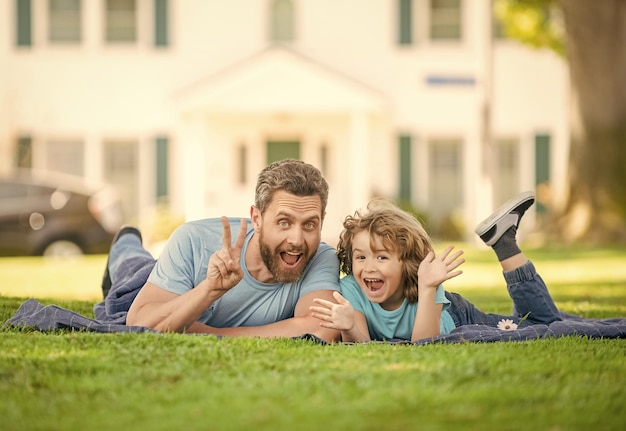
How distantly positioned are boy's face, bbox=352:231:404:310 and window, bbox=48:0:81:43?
56.3 ft

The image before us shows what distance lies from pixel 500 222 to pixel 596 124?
12.7m

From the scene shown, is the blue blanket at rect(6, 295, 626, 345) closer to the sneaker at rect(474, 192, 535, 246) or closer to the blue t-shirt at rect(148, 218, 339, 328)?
the blue t-shirt at rect(148, 218, 339, 328)

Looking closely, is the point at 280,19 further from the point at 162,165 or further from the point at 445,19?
the point at 162,165

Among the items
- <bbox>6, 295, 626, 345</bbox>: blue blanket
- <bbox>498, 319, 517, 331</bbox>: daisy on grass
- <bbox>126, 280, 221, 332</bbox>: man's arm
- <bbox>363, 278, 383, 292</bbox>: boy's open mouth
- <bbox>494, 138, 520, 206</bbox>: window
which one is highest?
<bbox>494, 138, 520, 206</bbox>: window

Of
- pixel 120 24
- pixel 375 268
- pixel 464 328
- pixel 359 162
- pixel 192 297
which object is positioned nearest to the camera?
pixel 192 297

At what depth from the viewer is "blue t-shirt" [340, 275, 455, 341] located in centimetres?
587

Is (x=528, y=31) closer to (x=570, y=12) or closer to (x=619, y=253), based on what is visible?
(x=570, y=12)

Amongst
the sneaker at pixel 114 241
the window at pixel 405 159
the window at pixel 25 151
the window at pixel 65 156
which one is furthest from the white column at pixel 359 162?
the sneaker at pixel 114 241

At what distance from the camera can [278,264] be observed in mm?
5543

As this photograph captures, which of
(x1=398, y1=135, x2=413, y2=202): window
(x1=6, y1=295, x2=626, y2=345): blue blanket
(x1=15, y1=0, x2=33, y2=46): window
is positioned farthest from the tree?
(x1=6, y1=295, x2=626, y2=345): blue blanket

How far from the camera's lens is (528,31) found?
20.4 meters

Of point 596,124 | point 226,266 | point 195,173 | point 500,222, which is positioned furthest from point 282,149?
point 226,266

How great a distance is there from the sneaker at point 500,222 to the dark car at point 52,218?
1205cm

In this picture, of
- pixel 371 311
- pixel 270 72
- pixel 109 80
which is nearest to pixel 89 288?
pixel 371 311
